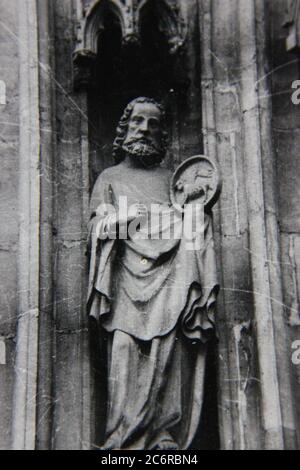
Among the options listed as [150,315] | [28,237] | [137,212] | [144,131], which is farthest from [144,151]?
[150,315]

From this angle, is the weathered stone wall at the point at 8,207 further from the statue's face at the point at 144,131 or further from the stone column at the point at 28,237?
the statue's face at the point at 144,131

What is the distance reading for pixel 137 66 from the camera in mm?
10375

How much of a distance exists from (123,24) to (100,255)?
1.41m

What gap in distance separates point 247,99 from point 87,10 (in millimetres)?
1035

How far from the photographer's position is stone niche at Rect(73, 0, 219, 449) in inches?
398

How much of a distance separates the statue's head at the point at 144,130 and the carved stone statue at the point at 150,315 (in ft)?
0.91

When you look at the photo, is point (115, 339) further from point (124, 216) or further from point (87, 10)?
point (87, 10)

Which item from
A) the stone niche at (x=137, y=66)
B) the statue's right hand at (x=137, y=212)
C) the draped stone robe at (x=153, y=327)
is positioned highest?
the stone niche at (x=137, y=66)

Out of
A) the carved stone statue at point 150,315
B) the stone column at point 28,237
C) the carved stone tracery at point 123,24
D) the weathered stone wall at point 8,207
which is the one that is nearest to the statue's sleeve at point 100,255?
the carved stone statue at point 150,315

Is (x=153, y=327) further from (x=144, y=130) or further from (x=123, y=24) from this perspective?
(x=123, y=24)

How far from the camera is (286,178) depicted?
9922 millimetres

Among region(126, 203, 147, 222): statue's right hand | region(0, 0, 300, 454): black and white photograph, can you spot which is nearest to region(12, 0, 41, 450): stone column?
region(0, 0, 300, 454): black and white photograph

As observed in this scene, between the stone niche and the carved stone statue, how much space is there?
0.68m

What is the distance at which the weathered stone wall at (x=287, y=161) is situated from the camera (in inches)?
376
